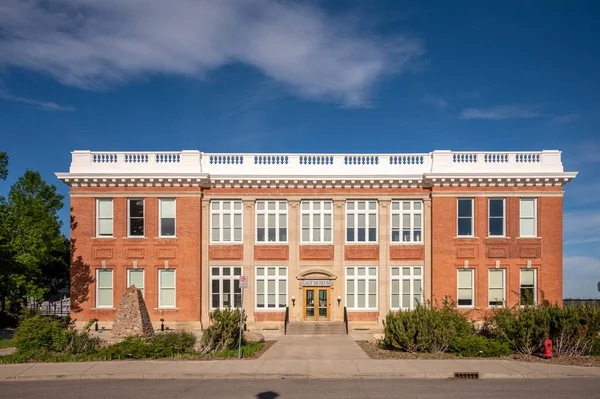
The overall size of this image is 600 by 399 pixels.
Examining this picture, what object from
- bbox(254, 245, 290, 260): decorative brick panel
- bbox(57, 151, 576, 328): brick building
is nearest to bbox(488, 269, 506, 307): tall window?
bbox(57, 151, 576, 328): brick building

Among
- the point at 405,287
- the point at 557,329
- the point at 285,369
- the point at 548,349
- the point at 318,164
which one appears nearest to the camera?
the point at 285,369

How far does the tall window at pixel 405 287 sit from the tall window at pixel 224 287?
8.49 metres

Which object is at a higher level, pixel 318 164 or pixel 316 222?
pixel 318 164

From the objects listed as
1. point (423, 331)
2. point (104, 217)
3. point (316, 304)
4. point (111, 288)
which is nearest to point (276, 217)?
point (316, 304)

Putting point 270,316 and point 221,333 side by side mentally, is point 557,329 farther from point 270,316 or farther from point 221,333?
point 270,316

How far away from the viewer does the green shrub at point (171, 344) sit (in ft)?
57.8

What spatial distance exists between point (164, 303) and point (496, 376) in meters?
18.0

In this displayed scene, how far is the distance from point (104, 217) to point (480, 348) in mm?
20049

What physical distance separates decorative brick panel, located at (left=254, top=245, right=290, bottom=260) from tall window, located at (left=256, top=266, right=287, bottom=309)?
1.99ft

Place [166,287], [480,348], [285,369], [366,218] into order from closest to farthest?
[285,369], [480,348], [166,287], [366,218]

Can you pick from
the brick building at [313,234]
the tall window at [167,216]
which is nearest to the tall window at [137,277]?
the brick building at [313,234]

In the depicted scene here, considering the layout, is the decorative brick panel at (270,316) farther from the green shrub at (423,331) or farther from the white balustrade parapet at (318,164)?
the green shrub at (423,331)

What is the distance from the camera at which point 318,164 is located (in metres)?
28.4

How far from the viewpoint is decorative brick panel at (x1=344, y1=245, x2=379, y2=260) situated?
27516 millimetres
